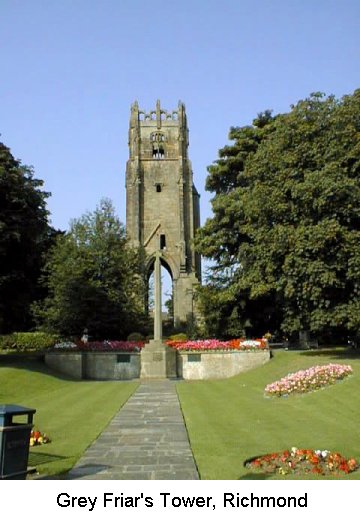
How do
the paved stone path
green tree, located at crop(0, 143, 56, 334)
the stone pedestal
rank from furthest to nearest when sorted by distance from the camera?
the stone pedestal → green tree, located at crop(0, 143, 56, 334) → the paved stone path

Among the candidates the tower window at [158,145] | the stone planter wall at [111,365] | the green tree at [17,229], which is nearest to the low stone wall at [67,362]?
the stone planter wall at [111,365]

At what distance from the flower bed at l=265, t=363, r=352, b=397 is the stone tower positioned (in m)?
37.3

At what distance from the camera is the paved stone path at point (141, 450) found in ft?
24.2

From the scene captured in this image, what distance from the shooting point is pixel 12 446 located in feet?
22.2

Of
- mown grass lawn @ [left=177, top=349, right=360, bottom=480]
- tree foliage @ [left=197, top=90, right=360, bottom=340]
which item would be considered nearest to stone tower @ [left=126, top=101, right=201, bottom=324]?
tree foliage @ [left=197, top=90, right=360, bottom=340]

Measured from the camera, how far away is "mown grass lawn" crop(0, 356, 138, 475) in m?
8.86

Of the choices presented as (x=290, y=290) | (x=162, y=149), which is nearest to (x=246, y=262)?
(x=290, y=290)

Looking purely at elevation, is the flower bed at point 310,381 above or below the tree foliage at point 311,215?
below

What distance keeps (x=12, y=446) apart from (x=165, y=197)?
5360 centimetres

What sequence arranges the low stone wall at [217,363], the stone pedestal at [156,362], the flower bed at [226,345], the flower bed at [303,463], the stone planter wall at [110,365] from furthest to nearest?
the stone planter wall at [110,365]
the flower bed at [226,345]
the stone pedestal at [156,362]
the low stone wall at [217,363]
the flower bed at [303,463]

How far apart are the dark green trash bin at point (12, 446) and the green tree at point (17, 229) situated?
17.0m

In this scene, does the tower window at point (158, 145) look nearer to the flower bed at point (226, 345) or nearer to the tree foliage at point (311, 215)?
the tree foliage at point (311, 215)

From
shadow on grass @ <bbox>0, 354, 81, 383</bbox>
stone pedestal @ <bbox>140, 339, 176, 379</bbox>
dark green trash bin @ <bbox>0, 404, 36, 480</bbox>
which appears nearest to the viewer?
dark green trash bin @ <bbox>0, 404, 36, 480</bbox>

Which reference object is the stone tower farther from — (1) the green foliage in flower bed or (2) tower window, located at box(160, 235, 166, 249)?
(1) the green foliage in flower bed
